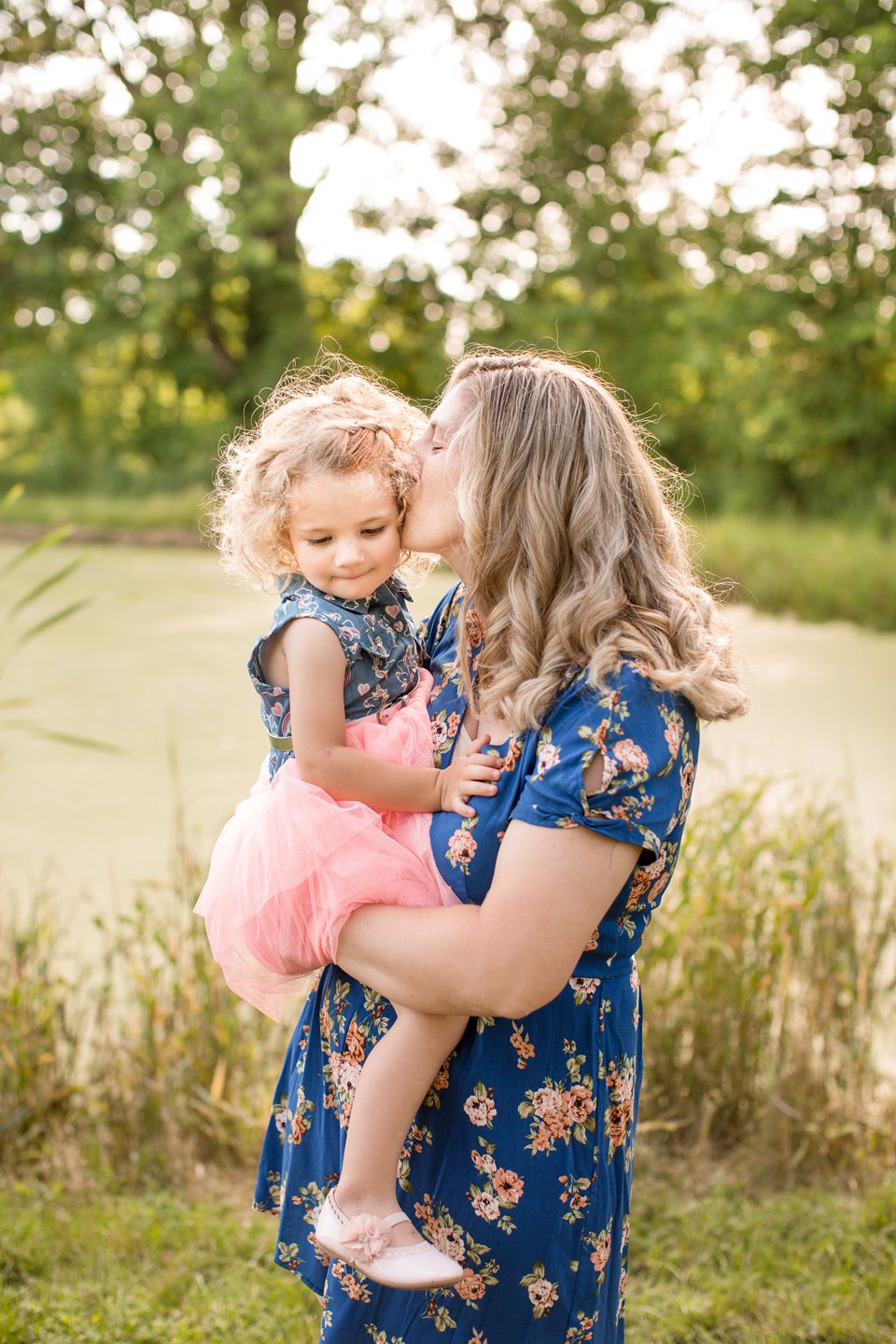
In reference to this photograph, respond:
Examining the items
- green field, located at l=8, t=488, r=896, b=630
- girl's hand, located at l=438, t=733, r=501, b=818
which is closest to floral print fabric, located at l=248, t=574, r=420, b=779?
girl's hand, located at l=438, t=733, r=501, b=818

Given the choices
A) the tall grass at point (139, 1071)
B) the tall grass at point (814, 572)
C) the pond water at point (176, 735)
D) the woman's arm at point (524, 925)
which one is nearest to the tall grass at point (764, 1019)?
the pond water at point (176, 735)

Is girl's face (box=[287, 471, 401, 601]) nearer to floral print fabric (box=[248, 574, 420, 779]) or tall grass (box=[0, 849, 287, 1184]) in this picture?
floral print fabric (box=[248, 574, 420, 779])

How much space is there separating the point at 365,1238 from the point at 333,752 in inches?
17.8

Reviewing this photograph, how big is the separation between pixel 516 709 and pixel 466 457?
244 millimetres

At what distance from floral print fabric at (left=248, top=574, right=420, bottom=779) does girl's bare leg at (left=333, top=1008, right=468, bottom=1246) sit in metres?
0.31

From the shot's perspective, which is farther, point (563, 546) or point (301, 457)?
point (301, 457)

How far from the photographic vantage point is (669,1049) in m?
2.24

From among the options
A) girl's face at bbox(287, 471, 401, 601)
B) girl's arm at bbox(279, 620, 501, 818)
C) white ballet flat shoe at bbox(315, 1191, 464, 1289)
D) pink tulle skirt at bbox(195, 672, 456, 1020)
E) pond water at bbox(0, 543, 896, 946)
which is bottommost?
pond water at bbox(0, 543, 896, 946)

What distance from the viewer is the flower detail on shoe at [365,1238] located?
1.14 metres

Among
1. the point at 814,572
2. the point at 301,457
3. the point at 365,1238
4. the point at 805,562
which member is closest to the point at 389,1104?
the point at 365,1238

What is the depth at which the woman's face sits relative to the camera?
1213 millimetres

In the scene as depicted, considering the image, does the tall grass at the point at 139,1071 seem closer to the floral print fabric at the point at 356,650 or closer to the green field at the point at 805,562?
the floral print fabric at the point at 356,650

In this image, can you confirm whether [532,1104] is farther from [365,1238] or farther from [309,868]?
[309,868]

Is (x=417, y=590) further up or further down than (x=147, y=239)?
further down
